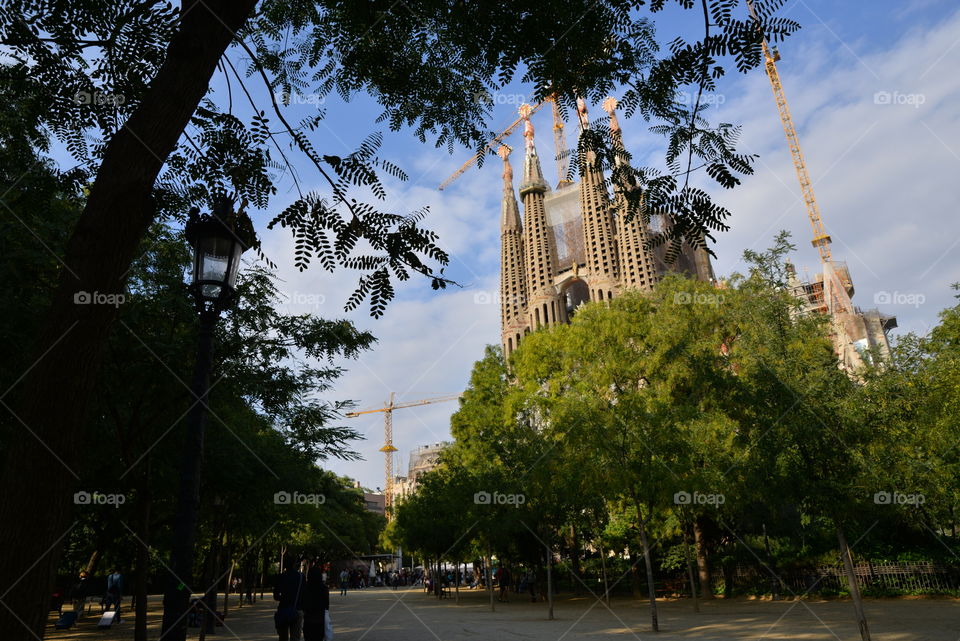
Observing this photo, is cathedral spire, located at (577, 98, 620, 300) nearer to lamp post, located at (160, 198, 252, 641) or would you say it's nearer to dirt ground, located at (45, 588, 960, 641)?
dirt ground, located at (45, 588, 960, 641)

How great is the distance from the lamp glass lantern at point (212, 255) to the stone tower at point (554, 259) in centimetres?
7764

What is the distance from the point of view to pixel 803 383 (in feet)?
41.9

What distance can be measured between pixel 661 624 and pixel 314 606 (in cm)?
1125

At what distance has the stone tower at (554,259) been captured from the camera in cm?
8431

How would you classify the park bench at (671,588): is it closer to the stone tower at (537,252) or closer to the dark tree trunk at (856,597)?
the dark tree trunk at (856,597)

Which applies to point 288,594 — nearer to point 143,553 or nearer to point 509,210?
point 143,553

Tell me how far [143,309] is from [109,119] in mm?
4736

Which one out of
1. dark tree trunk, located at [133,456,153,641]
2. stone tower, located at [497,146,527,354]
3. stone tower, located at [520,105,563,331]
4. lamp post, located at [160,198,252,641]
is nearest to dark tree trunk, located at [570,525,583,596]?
dark tree trunk, located at [133,456,153,641]

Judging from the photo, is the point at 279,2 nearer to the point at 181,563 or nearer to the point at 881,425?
the point at 181,563

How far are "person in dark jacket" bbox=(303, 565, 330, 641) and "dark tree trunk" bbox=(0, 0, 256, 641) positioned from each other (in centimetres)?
631

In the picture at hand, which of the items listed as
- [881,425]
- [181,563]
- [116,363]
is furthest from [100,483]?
[881,425]

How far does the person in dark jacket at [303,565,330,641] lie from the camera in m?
8.73

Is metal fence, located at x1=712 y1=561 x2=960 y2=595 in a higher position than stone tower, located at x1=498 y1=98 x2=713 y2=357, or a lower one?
lower

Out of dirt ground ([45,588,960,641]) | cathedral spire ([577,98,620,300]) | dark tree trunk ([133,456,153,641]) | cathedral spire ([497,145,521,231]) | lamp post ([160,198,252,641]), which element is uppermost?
cathedral spire ([497,145,521,231])
